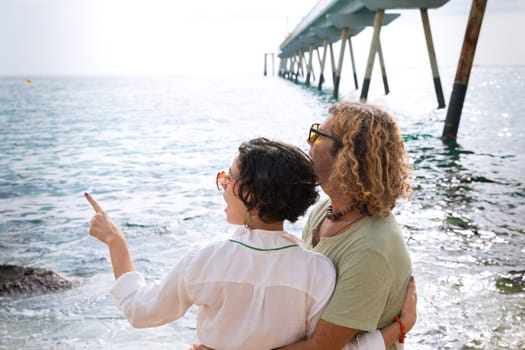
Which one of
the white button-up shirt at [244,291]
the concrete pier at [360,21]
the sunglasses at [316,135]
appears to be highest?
the concrete pier at [360,21]

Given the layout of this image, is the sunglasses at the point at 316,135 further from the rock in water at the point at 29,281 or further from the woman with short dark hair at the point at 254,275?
the rock in water at the point at 29,281

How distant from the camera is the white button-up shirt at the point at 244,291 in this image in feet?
6.24

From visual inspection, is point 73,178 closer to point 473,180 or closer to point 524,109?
point 473,180

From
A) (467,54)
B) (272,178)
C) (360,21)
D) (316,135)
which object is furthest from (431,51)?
(272,178)

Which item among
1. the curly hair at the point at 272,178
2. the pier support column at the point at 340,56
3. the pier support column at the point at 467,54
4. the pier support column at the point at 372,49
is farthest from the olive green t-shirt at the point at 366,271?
the pier support column at the point at 340,56

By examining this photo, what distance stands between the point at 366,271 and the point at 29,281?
4.34 m

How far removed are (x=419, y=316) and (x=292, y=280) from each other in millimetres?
2962

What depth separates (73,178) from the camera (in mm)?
12773

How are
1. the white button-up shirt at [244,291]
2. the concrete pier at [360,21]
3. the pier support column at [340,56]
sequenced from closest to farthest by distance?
the white button-up shirt at [244,291] < the concrete pier at [360,21] < the pier support column at [340,56]

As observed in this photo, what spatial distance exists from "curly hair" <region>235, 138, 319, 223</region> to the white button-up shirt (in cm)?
9

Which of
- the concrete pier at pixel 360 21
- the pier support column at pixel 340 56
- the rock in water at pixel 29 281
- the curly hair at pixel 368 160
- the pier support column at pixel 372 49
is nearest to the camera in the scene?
the curly hair at pixel 368 160

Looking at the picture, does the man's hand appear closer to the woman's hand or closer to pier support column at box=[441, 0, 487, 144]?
the woman's hand

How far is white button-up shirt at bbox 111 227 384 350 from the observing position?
1903 mm

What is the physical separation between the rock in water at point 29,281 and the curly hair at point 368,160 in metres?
4.06
